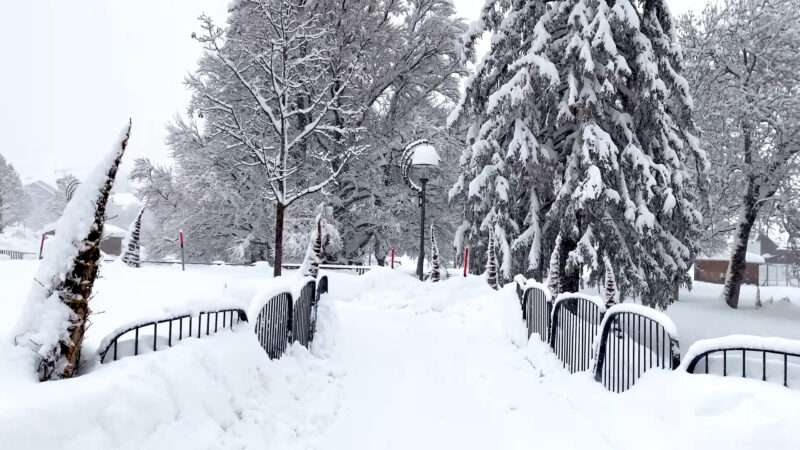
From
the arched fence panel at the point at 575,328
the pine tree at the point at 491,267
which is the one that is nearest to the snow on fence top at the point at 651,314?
the arched fence panel at the point at 575,328

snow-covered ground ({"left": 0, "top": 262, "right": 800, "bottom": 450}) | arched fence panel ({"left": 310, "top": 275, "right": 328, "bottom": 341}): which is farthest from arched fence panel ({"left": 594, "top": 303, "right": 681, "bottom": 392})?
arched fence panel ({"left": 310, "top": 275, "right": 328, "bottom": 341})

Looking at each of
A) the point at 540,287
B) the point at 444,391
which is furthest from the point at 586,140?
the point at 444,391

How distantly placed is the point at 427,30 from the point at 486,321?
17.0 m

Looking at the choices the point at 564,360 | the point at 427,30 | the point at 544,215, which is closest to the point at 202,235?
the point at 427,30

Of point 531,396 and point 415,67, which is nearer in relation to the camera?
point 531,396

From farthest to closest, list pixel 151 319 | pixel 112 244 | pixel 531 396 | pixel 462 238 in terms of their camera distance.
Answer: pixel 112 244, pixel 462 238, pixel 531 396, pixel 151 319

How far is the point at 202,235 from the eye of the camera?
22672 mm

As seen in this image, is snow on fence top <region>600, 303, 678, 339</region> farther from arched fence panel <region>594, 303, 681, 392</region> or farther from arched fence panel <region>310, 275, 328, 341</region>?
arched fence panel <region>310, 275, 328, 341</region>

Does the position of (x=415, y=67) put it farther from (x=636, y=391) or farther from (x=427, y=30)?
(x=636, y=391)

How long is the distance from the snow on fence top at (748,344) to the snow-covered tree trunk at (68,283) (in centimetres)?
466

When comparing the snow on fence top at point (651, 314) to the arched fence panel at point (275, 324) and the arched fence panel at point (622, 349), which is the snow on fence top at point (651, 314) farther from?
the arched fence panel at point (275, 324)

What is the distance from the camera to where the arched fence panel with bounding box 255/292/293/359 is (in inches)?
231

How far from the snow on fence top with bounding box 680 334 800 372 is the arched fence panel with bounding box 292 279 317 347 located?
525 centimetres

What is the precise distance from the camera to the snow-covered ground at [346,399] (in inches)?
114
